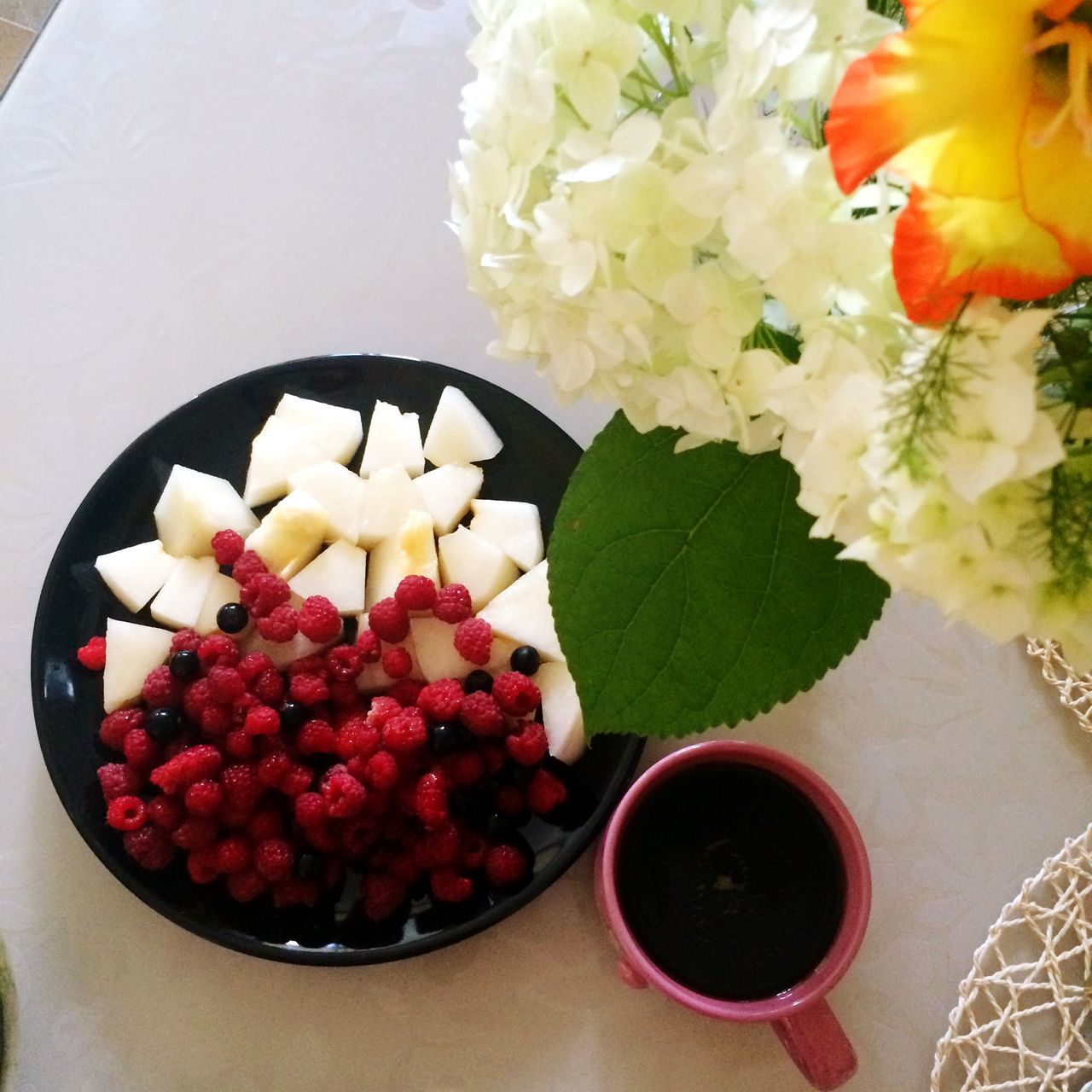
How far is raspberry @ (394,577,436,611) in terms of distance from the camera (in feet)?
2.24

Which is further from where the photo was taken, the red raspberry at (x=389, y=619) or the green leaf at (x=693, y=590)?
the red raspberry at (x=389, y=619)

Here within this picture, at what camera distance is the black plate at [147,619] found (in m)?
0.62

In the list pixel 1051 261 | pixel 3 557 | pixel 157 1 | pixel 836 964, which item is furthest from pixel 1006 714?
pixel 157 1

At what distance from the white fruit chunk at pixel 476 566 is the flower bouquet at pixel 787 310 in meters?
0.32

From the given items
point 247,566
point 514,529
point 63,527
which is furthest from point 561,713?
point 63,527

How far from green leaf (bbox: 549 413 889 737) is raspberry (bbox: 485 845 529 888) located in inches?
11.1

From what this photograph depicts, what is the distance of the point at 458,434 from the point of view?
718mm

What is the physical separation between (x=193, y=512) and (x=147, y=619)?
0.28ft

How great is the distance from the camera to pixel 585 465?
387 millimetres

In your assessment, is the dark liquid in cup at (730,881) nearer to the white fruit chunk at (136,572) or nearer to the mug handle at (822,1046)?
the mug handle at (822,1046)

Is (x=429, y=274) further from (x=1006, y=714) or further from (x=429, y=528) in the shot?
(x=1006, y=714)

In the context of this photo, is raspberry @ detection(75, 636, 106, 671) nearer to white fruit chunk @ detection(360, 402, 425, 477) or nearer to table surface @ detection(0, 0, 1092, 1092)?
table surface @ detection(0, 0, 1092, 1092)

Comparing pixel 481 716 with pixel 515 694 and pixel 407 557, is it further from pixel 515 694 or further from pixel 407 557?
pixel 407 557

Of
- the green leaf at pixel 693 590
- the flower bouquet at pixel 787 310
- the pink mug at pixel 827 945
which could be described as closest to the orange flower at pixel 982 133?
the flower bouquet at pixel 787 310
